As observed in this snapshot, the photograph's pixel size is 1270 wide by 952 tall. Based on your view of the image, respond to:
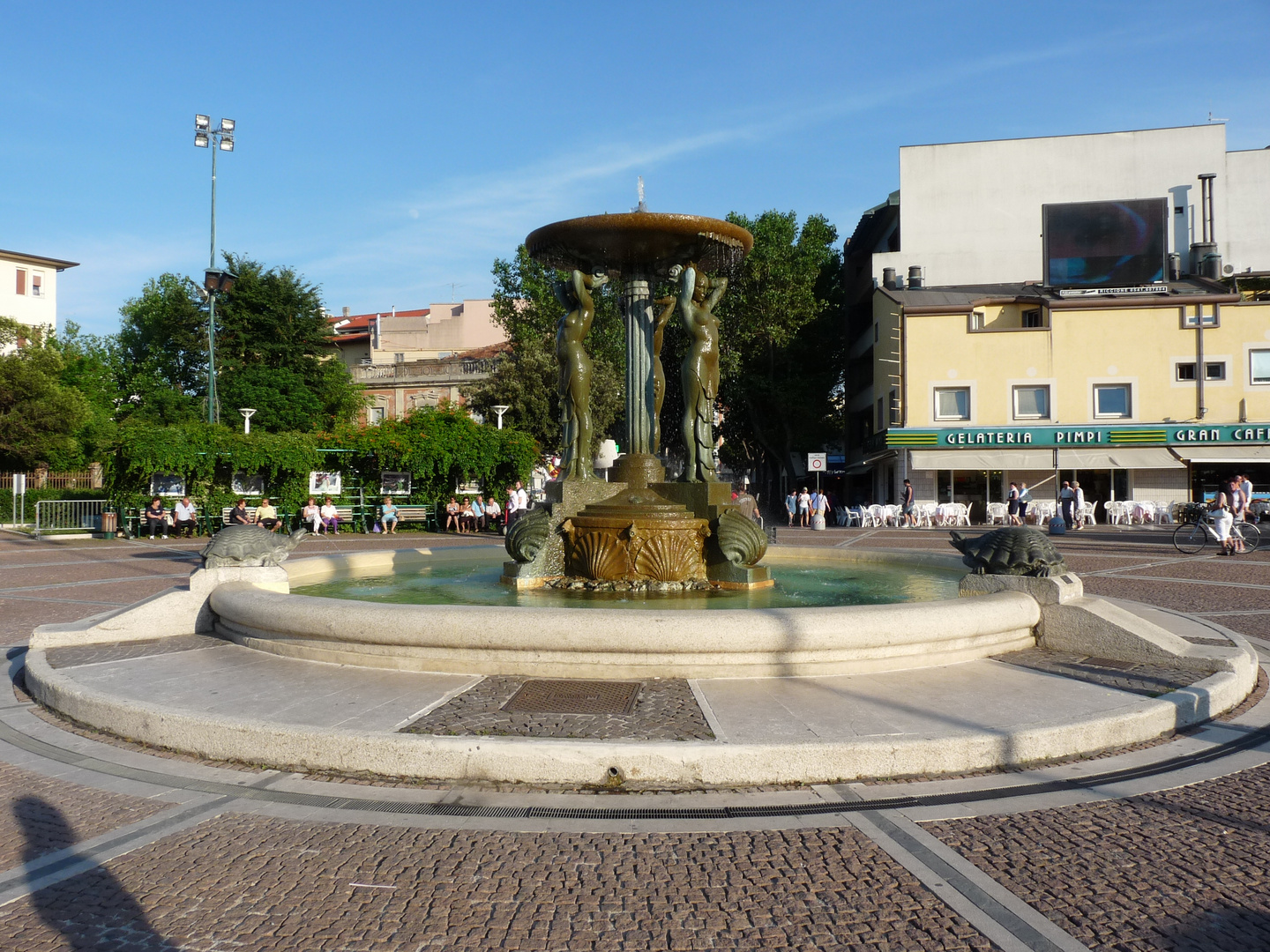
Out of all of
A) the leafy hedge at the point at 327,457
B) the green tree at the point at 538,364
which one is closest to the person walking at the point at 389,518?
the leafy hedge at the point at 327,457

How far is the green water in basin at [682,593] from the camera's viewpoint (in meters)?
→ 7.87

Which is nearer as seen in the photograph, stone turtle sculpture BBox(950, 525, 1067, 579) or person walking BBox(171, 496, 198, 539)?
stone turtle sculpture BBox(950, 525, 1067, 579)

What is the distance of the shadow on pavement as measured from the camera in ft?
9.42

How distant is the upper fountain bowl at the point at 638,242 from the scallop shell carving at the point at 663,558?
10.3 feet

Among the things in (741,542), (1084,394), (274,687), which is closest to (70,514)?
(741,542)

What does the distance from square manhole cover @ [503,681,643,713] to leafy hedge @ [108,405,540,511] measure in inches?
935

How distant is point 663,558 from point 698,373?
86.4 inches

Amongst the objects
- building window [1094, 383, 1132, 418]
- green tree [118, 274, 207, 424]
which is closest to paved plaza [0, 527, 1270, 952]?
building window [1094, 383, 1132, 418]

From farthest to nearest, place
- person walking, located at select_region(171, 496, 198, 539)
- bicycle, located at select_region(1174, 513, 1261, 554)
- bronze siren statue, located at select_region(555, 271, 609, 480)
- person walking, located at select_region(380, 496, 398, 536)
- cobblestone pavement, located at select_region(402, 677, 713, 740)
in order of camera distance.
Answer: person walking, located at select_region(380, 496, 398, 536) → person walking, located at select_region(171, 496, 198, 539) → bicycle, located at select_region(1174, 513, 1261, 554) → bronze siren statue, located at select_region(555, 271, 609, 480) → cobblestone pavement, located at select_region(402, 677, 713, 740)

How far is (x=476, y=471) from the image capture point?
29.6 m

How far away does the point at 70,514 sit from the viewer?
27.2m

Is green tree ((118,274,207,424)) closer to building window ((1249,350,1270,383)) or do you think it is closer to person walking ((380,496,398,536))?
person walking ((380,496,398,536))

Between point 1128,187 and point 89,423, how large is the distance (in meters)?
49.2

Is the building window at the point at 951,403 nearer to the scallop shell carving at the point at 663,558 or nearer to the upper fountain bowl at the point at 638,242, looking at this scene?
the upper fountain bowl at the point at 638,242
